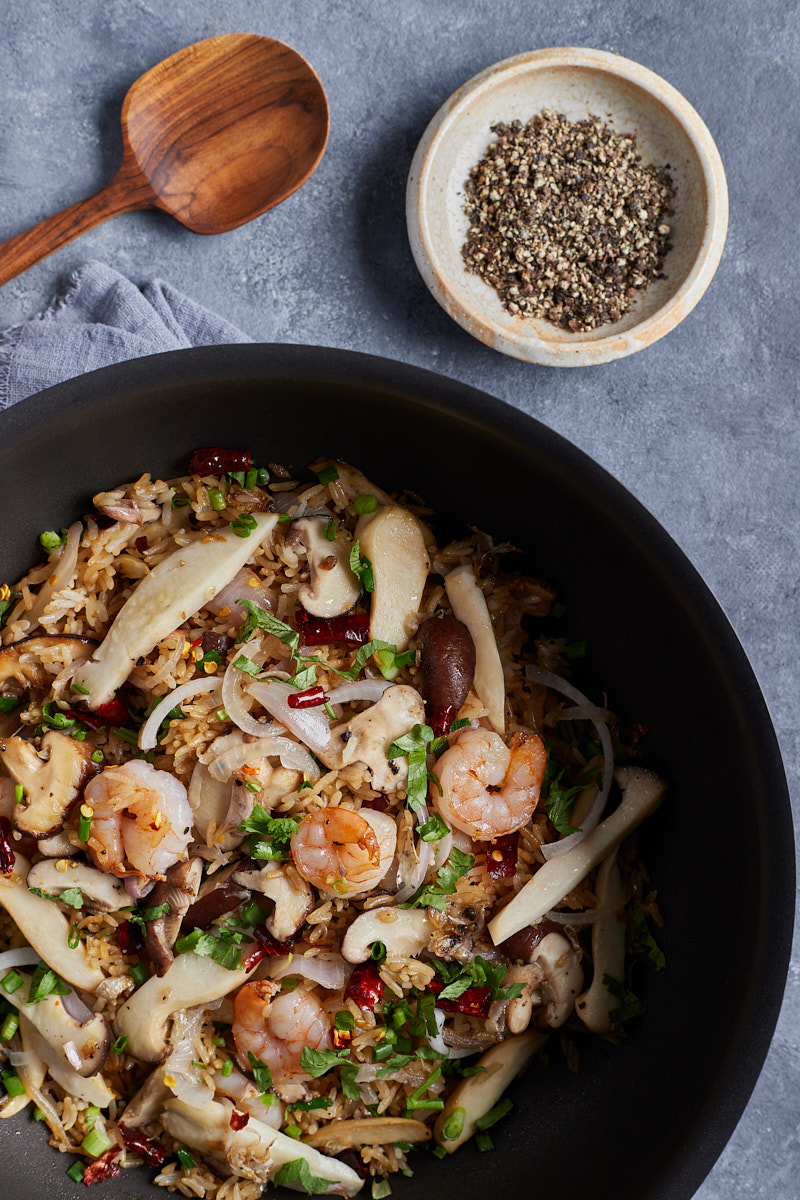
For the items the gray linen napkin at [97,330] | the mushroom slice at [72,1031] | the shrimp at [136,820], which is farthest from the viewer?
the gray linen napkin at [97,330]

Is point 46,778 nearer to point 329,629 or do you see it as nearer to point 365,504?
point 329,629

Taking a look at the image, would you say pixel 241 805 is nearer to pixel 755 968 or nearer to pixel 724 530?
pixel 755 968

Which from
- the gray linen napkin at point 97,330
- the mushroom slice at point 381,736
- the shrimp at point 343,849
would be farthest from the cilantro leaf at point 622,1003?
the gray linen napkin at point 97,330

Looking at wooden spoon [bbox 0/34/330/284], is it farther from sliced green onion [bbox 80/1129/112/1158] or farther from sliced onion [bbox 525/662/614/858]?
sliced green onion [bbox 80/1129/112/1158]

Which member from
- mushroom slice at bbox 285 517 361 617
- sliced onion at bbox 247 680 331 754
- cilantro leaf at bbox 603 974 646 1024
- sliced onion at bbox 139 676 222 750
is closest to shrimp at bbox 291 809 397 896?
sliced onion at bbox 247 680 331 754

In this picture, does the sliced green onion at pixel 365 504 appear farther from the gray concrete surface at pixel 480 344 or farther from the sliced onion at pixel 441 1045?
the sliced onion at pixel 441 1045

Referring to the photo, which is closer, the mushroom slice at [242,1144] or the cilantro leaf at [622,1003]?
the mushroom slice at [242,1144]
